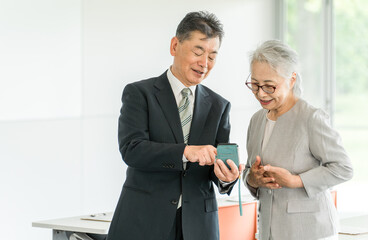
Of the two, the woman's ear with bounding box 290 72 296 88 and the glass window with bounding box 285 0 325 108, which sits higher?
the glass window with bounding box 285 0 325 108

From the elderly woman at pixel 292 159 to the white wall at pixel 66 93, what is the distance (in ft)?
11.3

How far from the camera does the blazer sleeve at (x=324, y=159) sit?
2.41 meters

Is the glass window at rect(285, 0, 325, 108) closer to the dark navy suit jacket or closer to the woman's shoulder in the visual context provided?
the woman's shoulder

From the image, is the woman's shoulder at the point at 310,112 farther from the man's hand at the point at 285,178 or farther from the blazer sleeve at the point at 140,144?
the blazer sleeve at the point at 140,144

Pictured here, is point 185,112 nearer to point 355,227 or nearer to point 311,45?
point 355,227

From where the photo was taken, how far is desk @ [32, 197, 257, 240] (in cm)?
364

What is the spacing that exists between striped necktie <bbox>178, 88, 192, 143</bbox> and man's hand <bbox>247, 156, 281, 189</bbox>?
12.3 inches

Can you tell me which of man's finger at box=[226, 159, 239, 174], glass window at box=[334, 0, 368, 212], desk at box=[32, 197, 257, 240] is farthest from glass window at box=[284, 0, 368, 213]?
man's finger at box=[226, 159, 239, 174]

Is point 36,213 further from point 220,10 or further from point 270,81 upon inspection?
point 270,81

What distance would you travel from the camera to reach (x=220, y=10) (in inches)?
312

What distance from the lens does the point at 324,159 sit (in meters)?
2.41

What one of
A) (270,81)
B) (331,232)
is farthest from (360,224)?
(270,81)

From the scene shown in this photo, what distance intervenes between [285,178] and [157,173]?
504 mm

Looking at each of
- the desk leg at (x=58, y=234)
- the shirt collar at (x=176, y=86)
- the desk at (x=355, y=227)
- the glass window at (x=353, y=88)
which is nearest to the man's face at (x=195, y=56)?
the shirt collar at (x=176, y=86)
